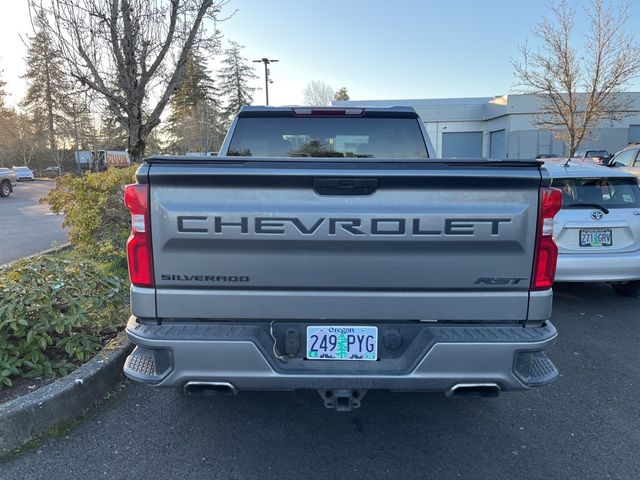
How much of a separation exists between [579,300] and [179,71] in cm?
697

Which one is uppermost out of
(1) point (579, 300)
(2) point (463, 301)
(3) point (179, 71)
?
(3) point (179, 71)

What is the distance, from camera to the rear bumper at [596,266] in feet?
17.1

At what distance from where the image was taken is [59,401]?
3.02 m

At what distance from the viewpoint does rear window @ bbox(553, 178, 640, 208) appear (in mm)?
5414

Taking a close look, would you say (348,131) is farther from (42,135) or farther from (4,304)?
(42,135)

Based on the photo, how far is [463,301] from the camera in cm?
237

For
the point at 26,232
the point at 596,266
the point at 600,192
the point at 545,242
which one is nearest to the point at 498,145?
the point at 600,192

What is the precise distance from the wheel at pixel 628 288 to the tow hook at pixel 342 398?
5.12 m

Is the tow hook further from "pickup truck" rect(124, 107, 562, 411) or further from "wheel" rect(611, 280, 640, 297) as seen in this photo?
"wheel" rect(611, 280, 640, 297)

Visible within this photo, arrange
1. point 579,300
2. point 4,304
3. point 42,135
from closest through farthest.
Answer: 1. point 4,304
2. point 579,300
3. point 42,135

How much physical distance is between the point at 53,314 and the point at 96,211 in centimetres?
271

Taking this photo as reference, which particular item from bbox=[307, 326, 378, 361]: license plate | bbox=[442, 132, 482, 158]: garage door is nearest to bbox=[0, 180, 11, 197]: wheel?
bbox=[307, 326, 378, 361]: license plate

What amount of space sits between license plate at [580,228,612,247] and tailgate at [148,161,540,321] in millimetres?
3495

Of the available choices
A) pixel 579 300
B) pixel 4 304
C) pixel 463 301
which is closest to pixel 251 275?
pixel 463 301
